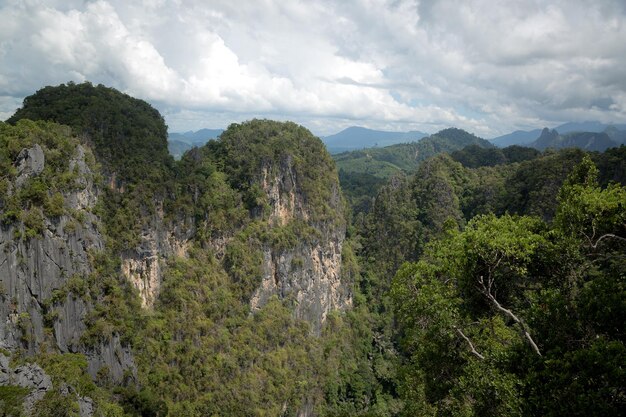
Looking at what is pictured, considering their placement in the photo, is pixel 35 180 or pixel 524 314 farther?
pixel 35 180

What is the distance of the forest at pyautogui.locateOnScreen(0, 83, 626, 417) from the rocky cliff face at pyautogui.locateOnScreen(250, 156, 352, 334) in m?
0.22

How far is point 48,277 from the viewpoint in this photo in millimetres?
18688

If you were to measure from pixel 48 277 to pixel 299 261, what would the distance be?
2405cm

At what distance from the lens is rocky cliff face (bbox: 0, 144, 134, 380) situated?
670 inches

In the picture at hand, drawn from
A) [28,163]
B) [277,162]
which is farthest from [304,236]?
[28,163]

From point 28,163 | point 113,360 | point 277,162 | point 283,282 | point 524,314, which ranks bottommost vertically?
point 283,282

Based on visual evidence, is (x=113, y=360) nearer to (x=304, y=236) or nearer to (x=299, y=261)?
(x=299, y=261)

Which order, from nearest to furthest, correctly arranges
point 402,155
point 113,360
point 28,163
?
1. point 28,163
2. point 113,360
3. point 402,155

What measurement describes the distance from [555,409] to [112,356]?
20.9 m

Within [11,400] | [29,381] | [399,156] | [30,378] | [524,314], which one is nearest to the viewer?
[524,314]

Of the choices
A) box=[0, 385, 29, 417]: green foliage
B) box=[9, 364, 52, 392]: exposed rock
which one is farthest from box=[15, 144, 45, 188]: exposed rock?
box=[0, 385, 29, 417]: green foliage

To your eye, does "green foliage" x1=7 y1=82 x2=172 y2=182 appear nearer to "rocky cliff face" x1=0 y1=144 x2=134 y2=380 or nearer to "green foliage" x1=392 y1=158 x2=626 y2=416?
"rocky cliff face" x1=0 y1=144 x2=134 y2=380

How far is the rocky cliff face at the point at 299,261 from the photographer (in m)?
38.2

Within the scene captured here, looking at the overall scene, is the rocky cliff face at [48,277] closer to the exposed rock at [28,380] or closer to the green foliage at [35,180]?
the green foliage at [35,180]
